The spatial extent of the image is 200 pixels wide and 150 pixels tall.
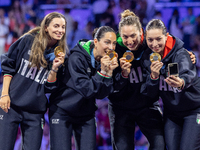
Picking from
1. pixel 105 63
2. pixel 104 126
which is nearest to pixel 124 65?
pixel 105 63

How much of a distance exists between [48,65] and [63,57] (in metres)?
0.27

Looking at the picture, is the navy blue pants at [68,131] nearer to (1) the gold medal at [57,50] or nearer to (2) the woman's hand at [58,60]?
(2) the woman's hand at [58,60]

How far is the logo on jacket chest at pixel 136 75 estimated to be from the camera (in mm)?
3198

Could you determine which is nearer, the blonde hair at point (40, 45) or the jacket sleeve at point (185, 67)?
the jacket sleeve at point (185, 67)

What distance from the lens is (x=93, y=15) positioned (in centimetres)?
744

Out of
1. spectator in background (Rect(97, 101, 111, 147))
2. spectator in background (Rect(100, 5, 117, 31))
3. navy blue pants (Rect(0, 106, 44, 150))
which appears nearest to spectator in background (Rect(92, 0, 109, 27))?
spectator in background (Rect(100, 5, 117, 31))

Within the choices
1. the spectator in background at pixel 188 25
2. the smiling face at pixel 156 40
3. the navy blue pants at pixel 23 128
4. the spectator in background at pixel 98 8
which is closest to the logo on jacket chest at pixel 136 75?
the smiling face at pixel 156 40

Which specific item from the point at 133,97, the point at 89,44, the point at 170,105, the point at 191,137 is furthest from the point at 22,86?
the point at 191,137

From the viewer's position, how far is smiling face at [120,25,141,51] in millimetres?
3055

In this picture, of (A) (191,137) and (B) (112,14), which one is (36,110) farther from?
(B) (112,14)

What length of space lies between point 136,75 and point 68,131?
3.53ft

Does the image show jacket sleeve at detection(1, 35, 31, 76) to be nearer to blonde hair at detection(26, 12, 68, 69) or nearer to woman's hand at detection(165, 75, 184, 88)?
blonde hair at detection(26, 12, 68, 69)

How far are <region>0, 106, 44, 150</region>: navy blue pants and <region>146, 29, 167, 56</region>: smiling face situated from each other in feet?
5.20

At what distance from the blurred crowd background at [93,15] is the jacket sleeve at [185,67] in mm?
3902
